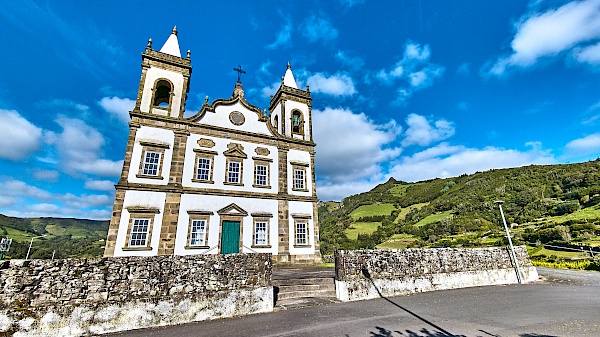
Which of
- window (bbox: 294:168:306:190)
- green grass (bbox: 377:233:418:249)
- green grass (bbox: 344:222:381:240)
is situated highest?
window (bbox: 294:168:306:190)

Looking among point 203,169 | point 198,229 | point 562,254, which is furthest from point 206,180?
point 562,254

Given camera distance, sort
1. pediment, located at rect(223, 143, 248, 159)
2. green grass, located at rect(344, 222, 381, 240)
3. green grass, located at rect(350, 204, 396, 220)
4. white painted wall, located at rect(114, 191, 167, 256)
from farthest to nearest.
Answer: green grass, located at rect(350, 204, 396, 220) < green grass, located at rect(344, 222, 381, 240) < pediment, located at rect(223, 143, 248, 159) < white painted wall, located at rect(114, 191, 167, 256)

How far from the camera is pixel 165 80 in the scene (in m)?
20.0

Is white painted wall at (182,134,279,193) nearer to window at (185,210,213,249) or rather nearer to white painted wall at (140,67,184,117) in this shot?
window at (185,210,213,249)

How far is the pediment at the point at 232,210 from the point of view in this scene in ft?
58.7

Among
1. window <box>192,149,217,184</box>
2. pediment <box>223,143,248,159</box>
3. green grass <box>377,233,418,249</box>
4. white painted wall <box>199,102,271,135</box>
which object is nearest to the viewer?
window <box>192,149,217,184</box>

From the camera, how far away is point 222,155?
19266mm

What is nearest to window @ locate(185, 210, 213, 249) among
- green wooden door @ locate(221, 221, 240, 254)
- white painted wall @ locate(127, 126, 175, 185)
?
green wooden door @ locate(221, 221, 240, 254)

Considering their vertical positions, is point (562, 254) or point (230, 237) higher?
point (230, 237)

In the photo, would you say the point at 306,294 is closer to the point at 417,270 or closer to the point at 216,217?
the point at 417,270

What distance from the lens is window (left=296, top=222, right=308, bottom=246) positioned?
1956 cm

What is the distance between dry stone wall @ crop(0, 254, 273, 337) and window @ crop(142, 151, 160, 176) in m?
11.5

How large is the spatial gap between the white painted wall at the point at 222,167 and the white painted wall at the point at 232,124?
1.27 metres

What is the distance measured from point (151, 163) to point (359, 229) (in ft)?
143
